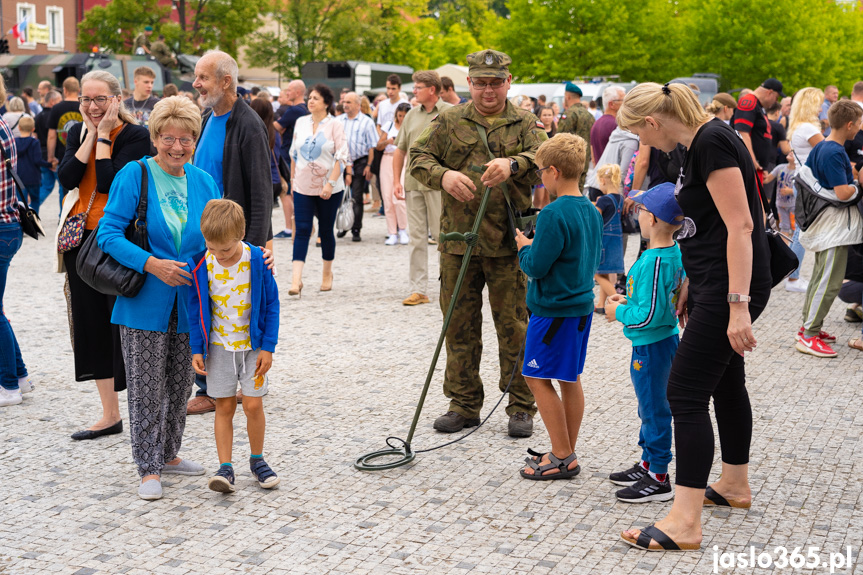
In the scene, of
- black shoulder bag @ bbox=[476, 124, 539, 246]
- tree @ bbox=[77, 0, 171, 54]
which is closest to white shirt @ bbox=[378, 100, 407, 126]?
black shoulder bag @ bbox=[476, 124, 539, 246]

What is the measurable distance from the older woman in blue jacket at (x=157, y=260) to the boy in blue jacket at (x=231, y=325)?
12 cm

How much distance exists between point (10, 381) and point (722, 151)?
15.0 ft

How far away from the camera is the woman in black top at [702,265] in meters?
3.60

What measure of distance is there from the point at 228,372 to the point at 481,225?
5.51 feet

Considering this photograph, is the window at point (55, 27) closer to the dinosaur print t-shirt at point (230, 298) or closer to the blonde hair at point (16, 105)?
the blonde hair at point (16, 105)

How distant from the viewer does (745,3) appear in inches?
1811

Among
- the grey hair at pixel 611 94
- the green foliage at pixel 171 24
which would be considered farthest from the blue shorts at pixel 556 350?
the green foliage at pixel 171 24

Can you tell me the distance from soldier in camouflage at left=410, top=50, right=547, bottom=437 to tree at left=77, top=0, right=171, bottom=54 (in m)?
40.8

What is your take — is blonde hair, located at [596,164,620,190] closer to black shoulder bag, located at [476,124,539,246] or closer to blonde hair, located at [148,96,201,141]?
black shoulder bag, located at [476,124,539,246]

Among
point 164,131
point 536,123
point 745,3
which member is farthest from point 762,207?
point 745,3

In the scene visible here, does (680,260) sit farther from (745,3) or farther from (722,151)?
(745,3)

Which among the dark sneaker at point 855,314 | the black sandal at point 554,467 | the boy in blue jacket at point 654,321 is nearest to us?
the boy in blue jacket at point 654,321

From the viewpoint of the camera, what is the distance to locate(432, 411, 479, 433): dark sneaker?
5.41 m

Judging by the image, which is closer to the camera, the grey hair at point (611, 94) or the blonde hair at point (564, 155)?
the blonde hair at point (564, 155)
